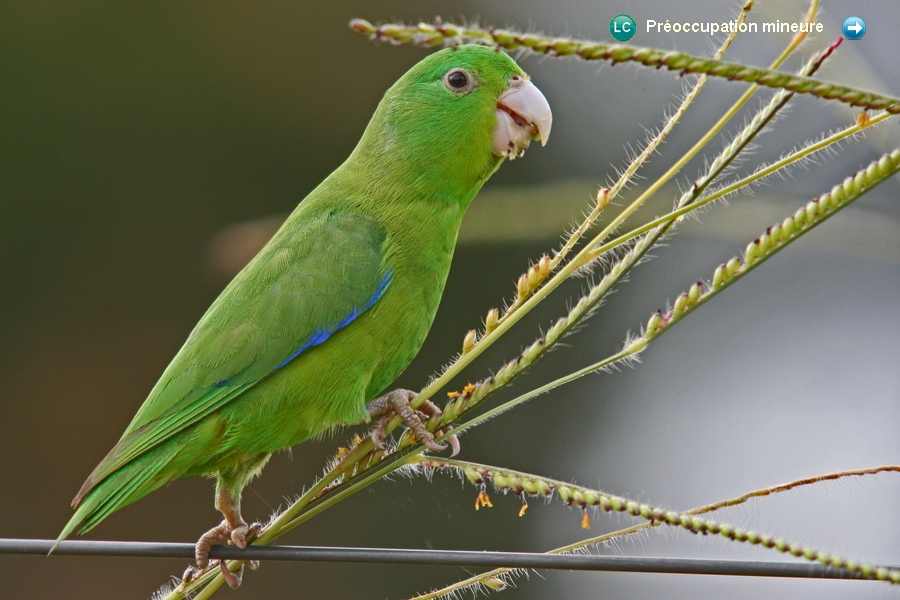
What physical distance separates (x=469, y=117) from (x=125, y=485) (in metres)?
1.79

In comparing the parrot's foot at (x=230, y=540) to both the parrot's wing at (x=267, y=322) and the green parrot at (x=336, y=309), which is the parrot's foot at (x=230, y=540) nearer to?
the green parrot at (x=336, y=309)

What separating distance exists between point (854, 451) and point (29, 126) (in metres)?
7.03

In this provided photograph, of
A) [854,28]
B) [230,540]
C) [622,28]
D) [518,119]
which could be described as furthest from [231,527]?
[854,28]

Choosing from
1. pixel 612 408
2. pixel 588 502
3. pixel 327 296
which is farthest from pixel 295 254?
pixel 612 408

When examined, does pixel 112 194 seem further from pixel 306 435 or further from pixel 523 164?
pixel 306 435

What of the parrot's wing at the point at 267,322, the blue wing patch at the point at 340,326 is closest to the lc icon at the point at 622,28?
the parrot's wing at the point at 267,322

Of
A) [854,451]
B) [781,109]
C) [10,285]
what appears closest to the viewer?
[781,109]

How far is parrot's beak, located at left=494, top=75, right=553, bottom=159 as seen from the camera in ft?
12.1

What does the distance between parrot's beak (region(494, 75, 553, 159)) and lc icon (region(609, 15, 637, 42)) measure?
1.15 ft

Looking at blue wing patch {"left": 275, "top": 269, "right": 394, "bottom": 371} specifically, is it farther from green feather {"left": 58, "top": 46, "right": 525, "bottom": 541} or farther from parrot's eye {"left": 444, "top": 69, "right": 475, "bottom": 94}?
parrot's eye {"left": 444, "top": 69, "right": 475, "bottom": 94}

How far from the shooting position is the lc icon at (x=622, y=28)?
3.59m

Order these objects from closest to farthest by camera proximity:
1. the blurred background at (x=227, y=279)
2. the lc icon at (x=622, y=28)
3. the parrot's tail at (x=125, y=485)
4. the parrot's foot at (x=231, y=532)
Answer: the parrot's tail at (x=125, y=485) < the parrot's foot at (x=231, y=532) < the lc icon at (x=622, y=28) < the blurred background at (x=227, y=279)

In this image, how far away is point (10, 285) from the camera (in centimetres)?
826

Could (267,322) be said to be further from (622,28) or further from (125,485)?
(622,28)
